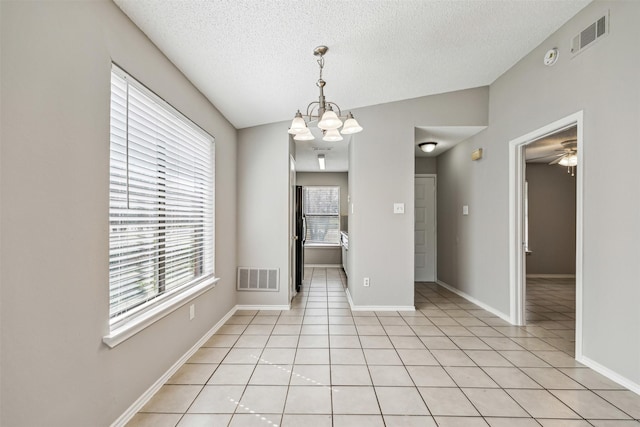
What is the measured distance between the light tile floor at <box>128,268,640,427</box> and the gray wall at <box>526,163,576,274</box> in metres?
2.90

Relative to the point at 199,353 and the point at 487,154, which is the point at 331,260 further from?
the point at 199,353

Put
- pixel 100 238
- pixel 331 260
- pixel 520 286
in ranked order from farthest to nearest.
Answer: pixel 331 260 < pixel 520 286 < pixel 100 238

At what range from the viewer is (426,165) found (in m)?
5.55

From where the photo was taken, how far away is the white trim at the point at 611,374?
202cm

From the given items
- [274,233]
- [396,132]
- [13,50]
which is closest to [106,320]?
[13,50]

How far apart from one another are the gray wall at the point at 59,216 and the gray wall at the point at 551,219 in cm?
691

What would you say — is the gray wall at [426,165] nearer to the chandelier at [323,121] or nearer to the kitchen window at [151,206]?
the chandelier at [323,121]

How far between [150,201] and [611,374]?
3.58 metres

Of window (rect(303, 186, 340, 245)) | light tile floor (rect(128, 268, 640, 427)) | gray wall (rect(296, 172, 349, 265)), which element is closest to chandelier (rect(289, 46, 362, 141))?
light tile floor (rect(128, 268, 640, 427))

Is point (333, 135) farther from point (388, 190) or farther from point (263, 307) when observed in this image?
point (263, 307)

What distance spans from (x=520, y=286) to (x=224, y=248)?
3.42 m

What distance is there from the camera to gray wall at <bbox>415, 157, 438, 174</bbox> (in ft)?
18.1

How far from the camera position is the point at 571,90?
100 inches

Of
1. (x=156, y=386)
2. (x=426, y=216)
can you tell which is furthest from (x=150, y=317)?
(x=426, y=216)
